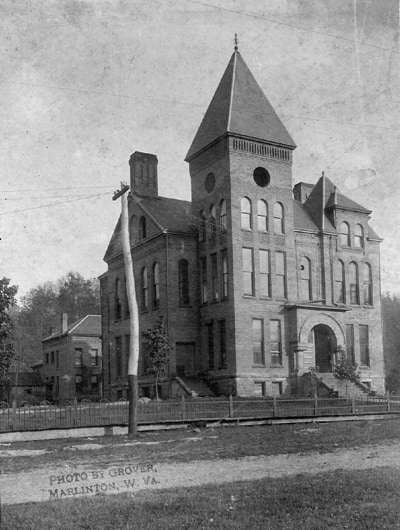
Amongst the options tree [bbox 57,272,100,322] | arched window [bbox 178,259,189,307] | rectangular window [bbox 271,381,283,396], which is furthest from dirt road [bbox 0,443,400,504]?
tree [bbox 57,272,100,322]

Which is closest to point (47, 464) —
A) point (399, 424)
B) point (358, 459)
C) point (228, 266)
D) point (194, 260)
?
point (358, 459)

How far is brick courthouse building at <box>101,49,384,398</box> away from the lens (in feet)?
115

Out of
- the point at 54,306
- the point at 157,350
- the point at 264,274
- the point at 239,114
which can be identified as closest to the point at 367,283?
the point at 264,274

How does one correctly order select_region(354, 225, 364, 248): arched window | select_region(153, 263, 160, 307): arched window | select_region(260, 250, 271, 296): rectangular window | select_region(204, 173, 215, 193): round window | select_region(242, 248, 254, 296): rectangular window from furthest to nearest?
1. select_region(354, 225, 364, 248): arched window
2. select_region(153, 263, 160, 307): arched window
3. select_region(204, 173, 215, 193): round window
4. select_region(260, 250, 271, 296): rectangular window
5. select_region(242, 248, 254, 296): rectangular window

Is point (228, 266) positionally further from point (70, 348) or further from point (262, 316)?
point (70, 348)

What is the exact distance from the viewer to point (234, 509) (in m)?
8.48

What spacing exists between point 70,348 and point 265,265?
31.5 m

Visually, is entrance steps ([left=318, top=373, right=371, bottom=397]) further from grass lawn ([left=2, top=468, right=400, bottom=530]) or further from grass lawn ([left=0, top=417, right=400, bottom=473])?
grass lawn ([left=2, top=468, right=400, bottom=530])

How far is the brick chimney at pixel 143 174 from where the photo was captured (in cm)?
4178

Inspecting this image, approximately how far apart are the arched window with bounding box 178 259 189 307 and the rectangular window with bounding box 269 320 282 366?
17.9 ft

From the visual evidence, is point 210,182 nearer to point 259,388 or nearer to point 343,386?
point 259,388

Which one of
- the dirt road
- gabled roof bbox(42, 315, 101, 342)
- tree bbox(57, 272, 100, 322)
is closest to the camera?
the dirt road

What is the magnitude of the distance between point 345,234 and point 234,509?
34.0m

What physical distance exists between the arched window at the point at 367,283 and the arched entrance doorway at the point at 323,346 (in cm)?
494
